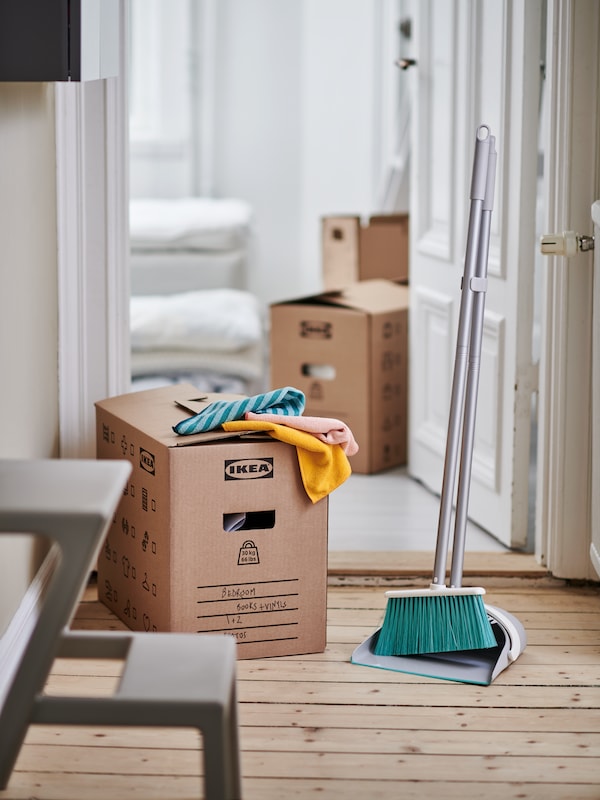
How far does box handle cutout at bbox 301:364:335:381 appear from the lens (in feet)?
11.4

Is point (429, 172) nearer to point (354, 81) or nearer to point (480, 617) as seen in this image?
point (480, 617)

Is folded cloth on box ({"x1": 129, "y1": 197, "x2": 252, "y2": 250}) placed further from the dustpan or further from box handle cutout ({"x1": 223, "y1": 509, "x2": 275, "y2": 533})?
the dustpan

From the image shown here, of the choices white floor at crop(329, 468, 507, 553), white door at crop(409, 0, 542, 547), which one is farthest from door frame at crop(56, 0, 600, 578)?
white floor at crop(329, 468, 507, 553)

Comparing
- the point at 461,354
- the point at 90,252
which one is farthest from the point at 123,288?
the point at 461,354

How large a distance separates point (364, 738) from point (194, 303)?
2376 millimetres

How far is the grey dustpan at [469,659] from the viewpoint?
6.87 ft

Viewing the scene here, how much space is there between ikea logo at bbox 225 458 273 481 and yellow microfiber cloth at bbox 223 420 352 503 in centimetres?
5

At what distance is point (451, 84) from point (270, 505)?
139cm

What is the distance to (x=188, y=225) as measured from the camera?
4.73 metres

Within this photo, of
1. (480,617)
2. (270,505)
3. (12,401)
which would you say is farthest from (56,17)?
(480,617)

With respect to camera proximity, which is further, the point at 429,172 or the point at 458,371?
the point at 429,172

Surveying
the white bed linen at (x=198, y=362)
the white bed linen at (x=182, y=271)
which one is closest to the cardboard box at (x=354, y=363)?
the white bed linen at (x=198, y=362)

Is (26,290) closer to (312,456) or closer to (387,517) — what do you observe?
(312,456)

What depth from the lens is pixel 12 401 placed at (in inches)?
80.1
